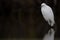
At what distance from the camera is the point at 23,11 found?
3.38 metres

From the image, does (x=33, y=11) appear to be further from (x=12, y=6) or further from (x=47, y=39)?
(x=47, y=39)

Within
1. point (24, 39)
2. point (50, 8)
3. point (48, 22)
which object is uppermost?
point (50, 8)

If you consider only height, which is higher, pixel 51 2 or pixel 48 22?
pixel 51 2

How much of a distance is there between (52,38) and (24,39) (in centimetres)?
38

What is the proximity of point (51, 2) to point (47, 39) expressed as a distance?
2.03 feet

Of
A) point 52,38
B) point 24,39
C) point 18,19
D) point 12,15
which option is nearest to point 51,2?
point 24,39

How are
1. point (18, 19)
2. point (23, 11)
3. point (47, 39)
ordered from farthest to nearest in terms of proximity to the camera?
point (23, 11)
point (18, 19)
point (47, 39)

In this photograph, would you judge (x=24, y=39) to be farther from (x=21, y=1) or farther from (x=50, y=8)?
(x=21, y=1)

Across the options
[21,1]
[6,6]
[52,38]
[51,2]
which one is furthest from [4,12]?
[52,38]

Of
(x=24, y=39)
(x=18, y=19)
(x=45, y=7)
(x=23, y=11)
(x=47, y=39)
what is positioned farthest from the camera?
(x=23, y=11)

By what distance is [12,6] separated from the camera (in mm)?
3488

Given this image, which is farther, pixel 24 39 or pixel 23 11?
pixel 23 11

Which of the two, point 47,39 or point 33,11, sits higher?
point 33,11

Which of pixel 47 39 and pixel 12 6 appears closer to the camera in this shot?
pixel 47 39
